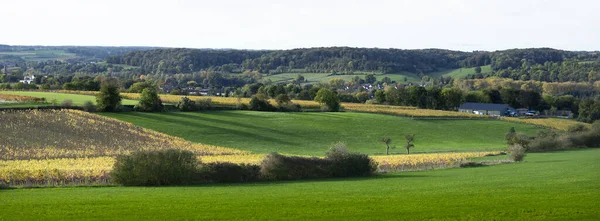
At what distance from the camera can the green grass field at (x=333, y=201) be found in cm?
2252

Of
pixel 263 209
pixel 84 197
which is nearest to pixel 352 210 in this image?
pixel 263 209

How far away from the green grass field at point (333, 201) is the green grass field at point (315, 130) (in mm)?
31983

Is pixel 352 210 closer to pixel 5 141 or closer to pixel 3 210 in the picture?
pixel 3 210

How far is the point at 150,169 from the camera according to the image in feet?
115

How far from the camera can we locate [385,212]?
76.2 ft

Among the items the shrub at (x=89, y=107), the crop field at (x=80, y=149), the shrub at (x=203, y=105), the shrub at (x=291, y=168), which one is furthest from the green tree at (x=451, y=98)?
the shrub at (x=291, y=168)

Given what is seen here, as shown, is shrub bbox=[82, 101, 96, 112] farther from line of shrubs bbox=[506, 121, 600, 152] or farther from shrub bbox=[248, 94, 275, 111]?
line of shrubs bbox=[506, 121, 600, 152]

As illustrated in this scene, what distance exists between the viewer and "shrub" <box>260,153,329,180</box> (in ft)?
127

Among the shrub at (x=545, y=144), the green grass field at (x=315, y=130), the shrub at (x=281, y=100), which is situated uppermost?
the shrub at (x=281, y=100)

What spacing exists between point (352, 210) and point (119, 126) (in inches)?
2038

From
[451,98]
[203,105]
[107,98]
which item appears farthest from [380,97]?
[107,98]

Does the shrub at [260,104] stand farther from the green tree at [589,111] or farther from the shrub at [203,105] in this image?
the green tree at [589,111]

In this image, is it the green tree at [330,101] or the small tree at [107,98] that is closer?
the small tree at [107,98]

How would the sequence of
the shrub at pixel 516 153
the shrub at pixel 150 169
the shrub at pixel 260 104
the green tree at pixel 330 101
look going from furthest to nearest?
the green tree at pixel 330 101 → the shrub at pixel 260 104 → the shrub at pixel 516 153 → the shrub at pixel 150 169
